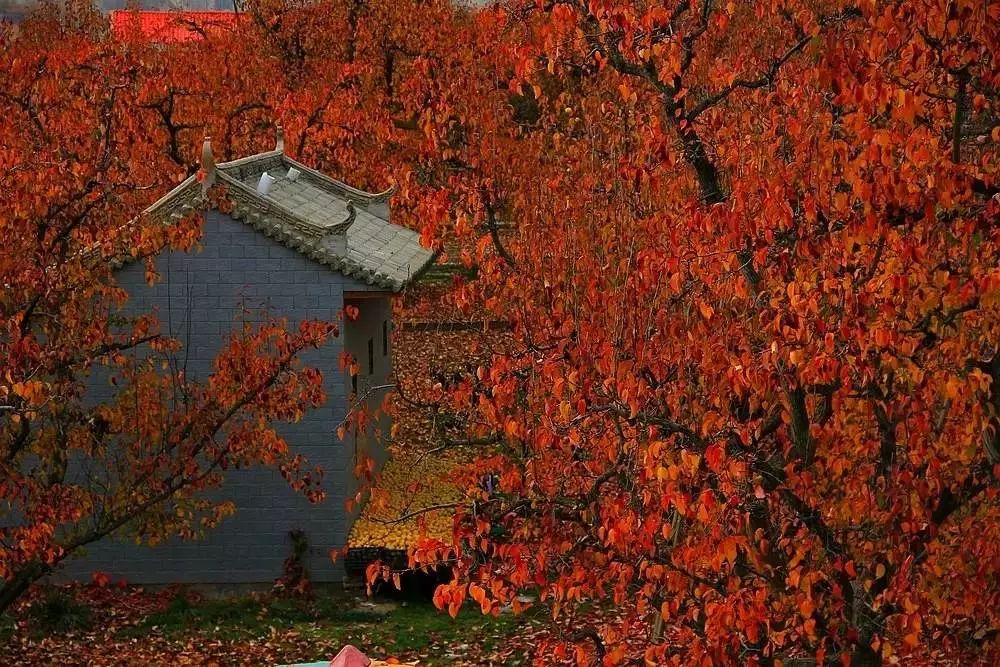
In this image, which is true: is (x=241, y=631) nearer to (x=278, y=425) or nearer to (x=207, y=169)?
(x=278, y=425)

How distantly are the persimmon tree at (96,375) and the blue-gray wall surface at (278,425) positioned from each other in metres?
0.34

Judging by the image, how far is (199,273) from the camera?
60.2ft

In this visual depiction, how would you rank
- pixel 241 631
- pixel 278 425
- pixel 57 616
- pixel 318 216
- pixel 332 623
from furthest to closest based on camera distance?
pixel 318 216, pixel 278 425, pixel 332 623, pixel 57 616, pixel 241 631

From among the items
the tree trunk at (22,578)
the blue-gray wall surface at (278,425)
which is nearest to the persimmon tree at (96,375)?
the tree trunk at (22,578)

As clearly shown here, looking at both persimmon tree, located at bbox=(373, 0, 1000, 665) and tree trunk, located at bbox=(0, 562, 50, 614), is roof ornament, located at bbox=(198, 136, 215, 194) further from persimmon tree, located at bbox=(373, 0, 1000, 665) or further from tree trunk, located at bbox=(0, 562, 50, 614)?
persimmon tree, located at bbox=(373, 0, 1000, 665)

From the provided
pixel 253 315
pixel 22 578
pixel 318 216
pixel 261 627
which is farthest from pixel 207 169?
pixel 22 578

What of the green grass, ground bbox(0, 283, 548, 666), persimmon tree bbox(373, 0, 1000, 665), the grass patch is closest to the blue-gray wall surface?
ground bbox(0, 283, 548, 666)

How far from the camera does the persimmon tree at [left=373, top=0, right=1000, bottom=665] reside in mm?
8172

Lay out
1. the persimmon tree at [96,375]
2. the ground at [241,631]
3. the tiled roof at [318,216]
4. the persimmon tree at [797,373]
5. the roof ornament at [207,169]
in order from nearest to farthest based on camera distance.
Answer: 1. the persimmon tree at [797,373]
2. the persimmon tree at [96,375]
3. the ground at [241,631]
4. the roof ornament at [207,169]
5. the tiled roof at [318,216]

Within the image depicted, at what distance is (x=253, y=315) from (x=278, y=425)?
5.35 feet

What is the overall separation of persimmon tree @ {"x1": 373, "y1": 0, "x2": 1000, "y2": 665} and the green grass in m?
5.28

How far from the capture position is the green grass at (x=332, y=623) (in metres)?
16.6

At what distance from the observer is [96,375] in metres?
18.4

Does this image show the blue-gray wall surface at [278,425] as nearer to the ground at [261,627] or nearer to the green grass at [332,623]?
the ground at [261,627]
